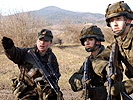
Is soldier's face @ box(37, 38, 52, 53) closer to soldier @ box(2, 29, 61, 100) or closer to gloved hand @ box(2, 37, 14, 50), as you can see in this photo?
soldier @ box(2, 29, 61, 100)

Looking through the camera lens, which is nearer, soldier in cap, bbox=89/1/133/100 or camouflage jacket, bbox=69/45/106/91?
soldier in cap, bbox=89/1/133/100

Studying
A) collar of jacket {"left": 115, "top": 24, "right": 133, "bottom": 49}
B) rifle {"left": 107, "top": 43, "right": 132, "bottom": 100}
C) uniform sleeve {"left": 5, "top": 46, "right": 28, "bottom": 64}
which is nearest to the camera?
rifle {"left": 107, "top": 43, "right": 132, "bottom": 100}

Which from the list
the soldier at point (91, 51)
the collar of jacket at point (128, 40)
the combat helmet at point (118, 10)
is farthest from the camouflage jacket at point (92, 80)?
the combat helmet at point (118, 10)

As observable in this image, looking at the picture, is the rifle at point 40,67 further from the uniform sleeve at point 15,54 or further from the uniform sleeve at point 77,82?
the uniform sleeve at point 77,82

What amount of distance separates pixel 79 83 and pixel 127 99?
73cm

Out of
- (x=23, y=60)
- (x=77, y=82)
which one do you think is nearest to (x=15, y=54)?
(x=23, y=60)

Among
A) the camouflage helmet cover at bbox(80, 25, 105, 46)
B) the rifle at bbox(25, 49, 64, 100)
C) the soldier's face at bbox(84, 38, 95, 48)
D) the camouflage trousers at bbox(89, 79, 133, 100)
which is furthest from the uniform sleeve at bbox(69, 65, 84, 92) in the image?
the rifle at bbox(25, 49, 64, 100)

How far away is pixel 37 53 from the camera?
395 centimetres

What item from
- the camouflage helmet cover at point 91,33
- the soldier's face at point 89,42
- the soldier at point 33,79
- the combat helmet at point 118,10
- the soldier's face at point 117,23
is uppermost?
the combat helmet at point 118,10

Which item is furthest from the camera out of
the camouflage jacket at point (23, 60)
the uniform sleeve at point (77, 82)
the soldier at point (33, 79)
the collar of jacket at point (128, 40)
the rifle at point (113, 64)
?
the soldier at point (33, 79)

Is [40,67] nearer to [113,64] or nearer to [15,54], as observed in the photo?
[15,54]

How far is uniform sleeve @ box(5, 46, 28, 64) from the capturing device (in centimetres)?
335

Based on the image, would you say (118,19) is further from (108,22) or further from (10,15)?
(10,15)

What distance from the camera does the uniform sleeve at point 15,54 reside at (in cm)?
335
